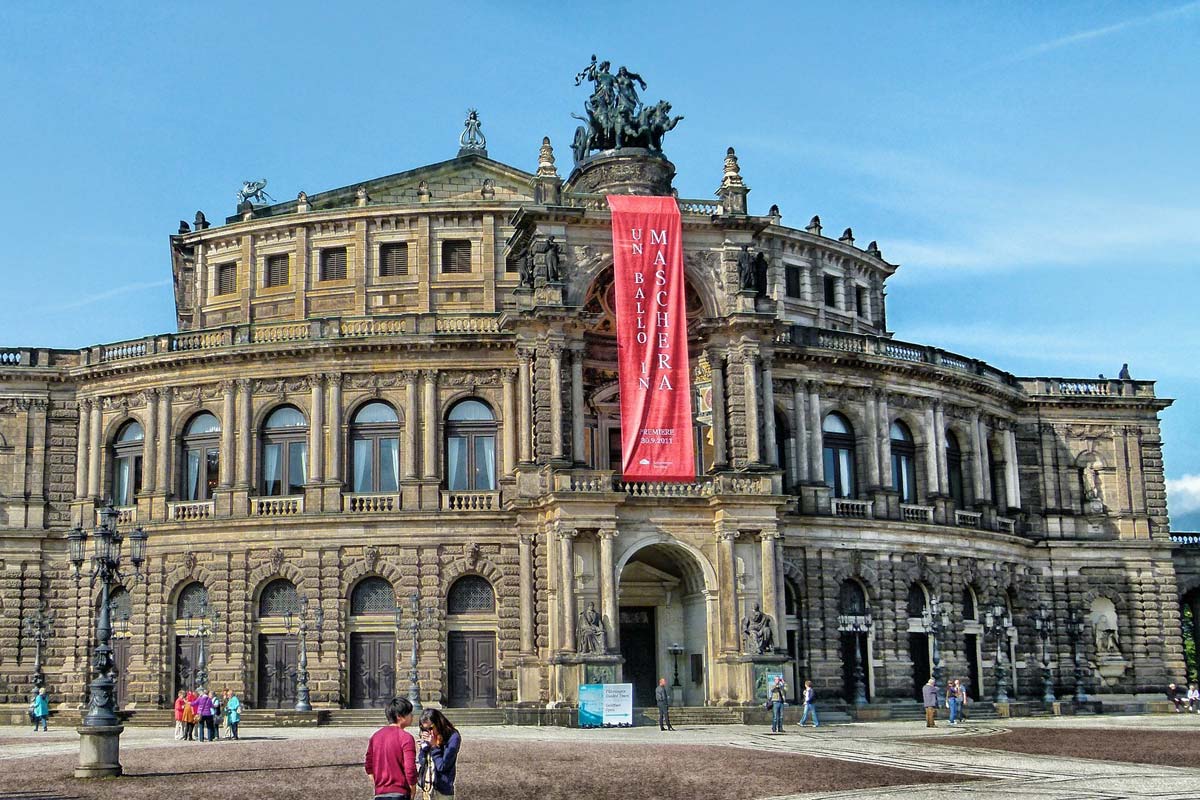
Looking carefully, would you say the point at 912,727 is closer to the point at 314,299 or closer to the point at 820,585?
the point at 820,585

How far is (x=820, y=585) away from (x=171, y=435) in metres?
26.8

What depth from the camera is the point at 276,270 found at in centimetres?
6481

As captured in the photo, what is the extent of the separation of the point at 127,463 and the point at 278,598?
934 cm

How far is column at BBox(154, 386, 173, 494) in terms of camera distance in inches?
2282

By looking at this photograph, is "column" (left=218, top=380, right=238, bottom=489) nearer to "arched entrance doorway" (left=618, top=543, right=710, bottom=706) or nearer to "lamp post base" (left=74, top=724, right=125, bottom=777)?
"arched entrance doorway" (left=618, top=543, right=710, bottom=706)

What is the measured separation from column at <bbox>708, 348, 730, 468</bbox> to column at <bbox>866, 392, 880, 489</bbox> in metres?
10.0

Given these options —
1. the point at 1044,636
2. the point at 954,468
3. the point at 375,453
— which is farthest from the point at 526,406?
the point at 1044,636

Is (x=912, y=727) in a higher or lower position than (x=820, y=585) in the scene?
lower

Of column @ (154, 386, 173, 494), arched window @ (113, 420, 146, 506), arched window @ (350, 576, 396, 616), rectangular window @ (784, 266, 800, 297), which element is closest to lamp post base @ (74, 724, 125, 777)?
arched window @ (350, 576, 396, 616)

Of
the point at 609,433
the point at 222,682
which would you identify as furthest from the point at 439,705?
the point at 609,433

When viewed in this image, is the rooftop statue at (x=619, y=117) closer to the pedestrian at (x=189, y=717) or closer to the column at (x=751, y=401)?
the column at (x=751, y=401)

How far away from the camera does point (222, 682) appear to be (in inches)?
2165

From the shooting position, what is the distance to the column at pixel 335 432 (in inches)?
2215

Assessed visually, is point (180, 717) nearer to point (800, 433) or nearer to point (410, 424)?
point (410, 424)
